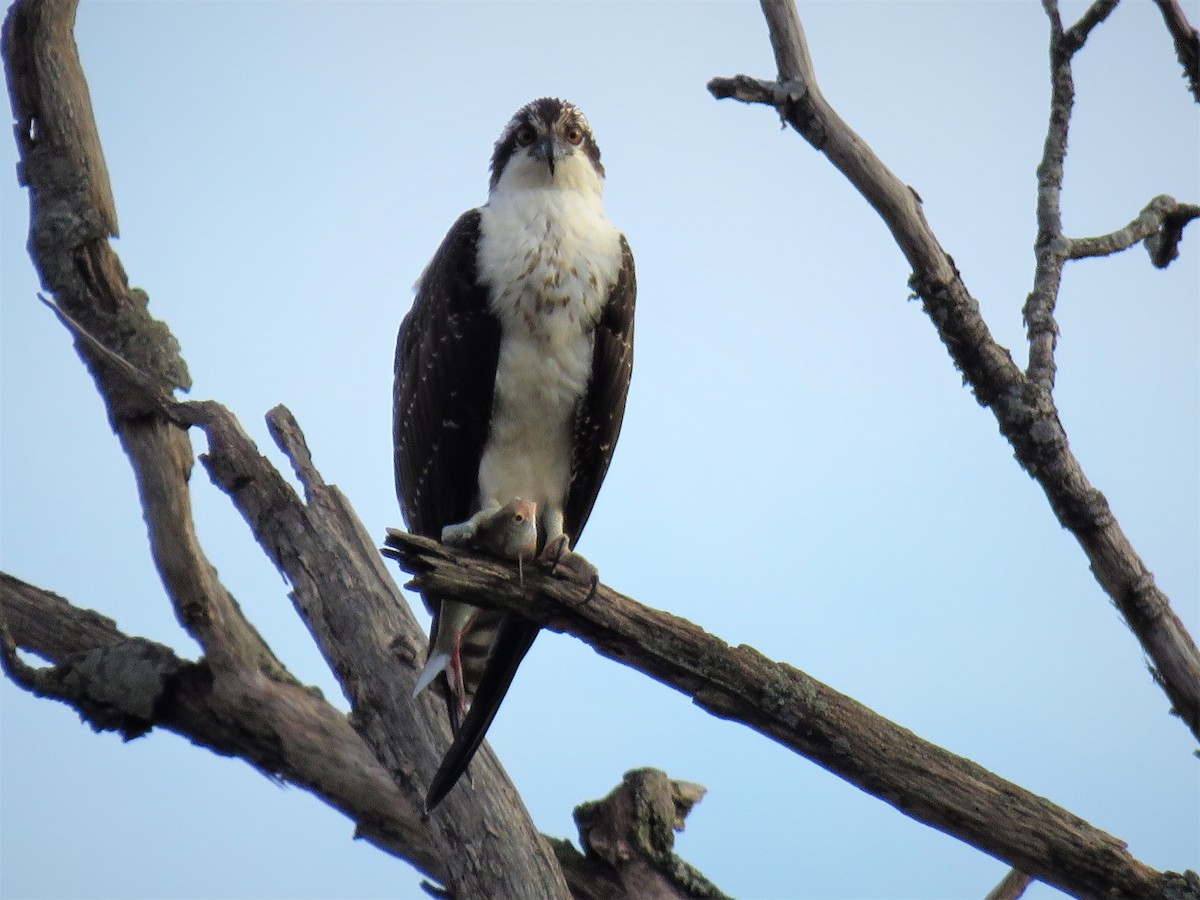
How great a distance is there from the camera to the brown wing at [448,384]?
4.39 metres

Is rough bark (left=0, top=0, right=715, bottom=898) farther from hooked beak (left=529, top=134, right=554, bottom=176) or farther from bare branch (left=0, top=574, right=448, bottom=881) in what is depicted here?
hooked beak (left=529, top=134, right=554, bottom=176)

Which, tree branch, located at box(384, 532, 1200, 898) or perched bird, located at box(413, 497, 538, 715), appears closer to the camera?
tree branch, located at box(384, 532, 1200, 898)

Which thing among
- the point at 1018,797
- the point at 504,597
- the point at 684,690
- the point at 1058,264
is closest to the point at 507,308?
the point at 504,597

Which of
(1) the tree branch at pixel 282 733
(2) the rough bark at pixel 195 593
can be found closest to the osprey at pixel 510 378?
(2) the rough bark at pixel 195 593

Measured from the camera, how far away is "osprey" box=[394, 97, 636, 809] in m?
4.38

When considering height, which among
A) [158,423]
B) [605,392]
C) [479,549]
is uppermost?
[605,392]

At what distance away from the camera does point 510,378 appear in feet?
14.4

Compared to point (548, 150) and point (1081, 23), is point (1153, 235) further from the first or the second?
point (548, 150)

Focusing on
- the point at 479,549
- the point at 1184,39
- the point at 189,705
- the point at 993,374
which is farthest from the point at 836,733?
the point at 189,705

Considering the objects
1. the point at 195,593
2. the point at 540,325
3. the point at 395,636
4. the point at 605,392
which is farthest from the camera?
the point at 195,593

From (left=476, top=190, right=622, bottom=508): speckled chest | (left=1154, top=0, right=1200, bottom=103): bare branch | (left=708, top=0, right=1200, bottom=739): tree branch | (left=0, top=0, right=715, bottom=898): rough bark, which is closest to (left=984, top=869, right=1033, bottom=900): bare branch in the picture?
(left=708, top=0, right=1200, bottom=739): tree branch

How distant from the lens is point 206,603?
19.2 ft

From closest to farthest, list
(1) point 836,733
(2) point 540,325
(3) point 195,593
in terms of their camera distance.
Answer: (1) point 836,733
(2) point 540,325
(3) point 195,593

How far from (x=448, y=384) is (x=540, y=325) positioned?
1.26ft
